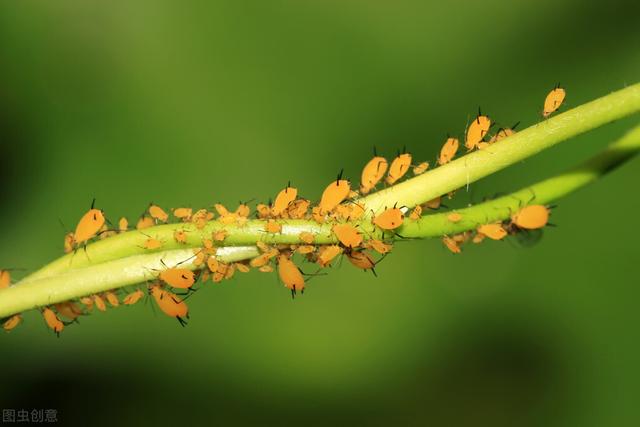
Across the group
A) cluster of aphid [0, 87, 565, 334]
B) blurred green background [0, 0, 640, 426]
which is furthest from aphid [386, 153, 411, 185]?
blurred green background [0, 0, 640, 426]

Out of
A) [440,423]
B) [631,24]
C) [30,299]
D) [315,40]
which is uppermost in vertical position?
[315,40]

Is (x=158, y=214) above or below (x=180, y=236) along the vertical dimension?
above

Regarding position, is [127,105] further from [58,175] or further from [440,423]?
[440,423]

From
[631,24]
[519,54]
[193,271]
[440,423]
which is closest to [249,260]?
[193,271]

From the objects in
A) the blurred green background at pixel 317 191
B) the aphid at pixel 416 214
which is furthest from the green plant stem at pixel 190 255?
the blurred green background at pixel 317 191

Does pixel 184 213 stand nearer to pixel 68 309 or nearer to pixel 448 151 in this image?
pixel 68 309

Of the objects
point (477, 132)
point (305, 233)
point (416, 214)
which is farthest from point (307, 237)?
point (477, 132)

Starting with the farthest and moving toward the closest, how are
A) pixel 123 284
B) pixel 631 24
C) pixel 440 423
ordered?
pixel 631 24
pixel 440 423
pixel 123 284

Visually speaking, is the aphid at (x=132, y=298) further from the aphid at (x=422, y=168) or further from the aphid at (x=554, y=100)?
the aphid at (x=554, y=100)
